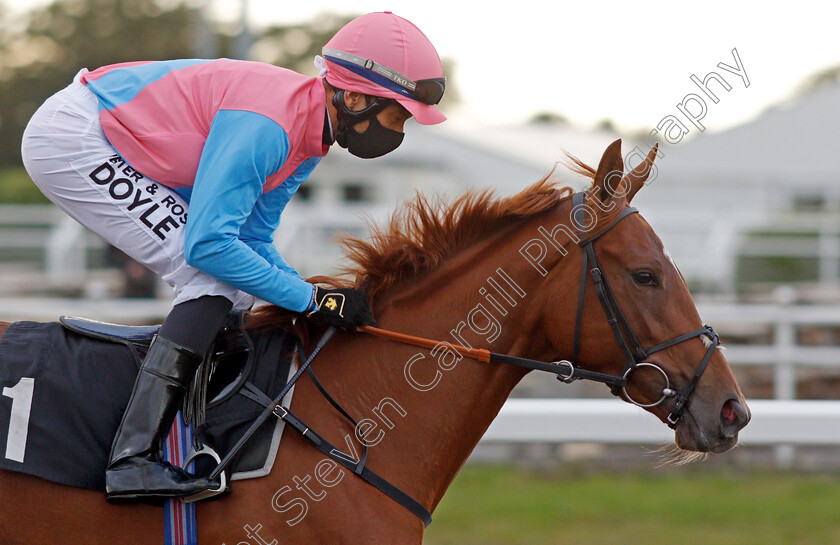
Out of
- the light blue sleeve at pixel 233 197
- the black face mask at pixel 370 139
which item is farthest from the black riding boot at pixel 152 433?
the black face mask at pixel 370 139

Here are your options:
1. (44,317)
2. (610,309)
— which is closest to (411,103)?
(610,309)

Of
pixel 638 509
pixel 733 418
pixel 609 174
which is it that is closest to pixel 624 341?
pixel 733 418

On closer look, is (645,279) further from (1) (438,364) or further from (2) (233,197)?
(2) (233,197)

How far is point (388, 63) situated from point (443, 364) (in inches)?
34.6

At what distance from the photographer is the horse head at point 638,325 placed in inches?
96.6

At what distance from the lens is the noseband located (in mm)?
2467

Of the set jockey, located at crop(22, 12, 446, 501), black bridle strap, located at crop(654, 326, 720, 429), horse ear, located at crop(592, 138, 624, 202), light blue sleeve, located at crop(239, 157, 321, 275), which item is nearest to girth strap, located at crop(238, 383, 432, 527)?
jockey, located at crop(22, 12, 446, 501)

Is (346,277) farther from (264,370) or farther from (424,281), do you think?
(264,370)

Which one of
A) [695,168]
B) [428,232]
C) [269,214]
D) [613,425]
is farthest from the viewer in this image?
[695,168]

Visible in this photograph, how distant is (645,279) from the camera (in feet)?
8.18

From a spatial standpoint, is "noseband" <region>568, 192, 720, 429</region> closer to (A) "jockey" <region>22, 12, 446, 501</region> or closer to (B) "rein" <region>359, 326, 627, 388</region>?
(B) "rein" <region>359, 326, 627, 388</region>

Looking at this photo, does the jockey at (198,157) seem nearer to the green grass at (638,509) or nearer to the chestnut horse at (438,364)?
the chestnut horse at (438,364)

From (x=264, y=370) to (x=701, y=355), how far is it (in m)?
1.21

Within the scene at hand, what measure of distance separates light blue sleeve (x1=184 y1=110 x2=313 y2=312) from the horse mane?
286 mm
